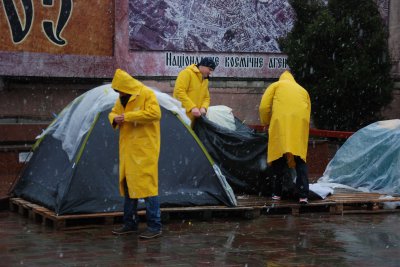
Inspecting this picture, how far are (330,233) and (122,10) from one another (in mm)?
8152

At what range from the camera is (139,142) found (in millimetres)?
8477

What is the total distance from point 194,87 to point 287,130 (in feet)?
5.10

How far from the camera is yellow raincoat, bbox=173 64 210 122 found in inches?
444

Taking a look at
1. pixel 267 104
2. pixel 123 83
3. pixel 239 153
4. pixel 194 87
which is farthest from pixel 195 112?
pixel 123 83

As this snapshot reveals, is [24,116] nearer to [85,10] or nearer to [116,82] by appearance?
[85,10]

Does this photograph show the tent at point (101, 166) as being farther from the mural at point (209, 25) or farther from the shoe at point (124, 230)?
the mural at point (209, 25)

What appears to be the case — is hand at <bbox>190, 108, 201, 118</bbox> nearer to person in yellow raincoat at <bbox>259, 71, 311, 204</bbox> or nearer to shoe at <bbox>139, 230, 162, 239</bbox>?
person in yellow raincoat at <bbox>259, 71, 311, 204</bbox>

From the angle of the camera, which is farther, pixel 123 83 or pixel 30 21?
pixel 30 21

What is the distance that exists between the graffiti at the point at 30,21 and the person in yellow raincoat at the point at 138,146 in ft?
23.0

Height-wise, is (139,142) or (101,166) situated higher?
(139,142)

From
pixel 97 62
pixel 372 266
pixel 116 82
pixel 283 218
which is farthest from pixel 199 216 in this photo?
pixel 97 62

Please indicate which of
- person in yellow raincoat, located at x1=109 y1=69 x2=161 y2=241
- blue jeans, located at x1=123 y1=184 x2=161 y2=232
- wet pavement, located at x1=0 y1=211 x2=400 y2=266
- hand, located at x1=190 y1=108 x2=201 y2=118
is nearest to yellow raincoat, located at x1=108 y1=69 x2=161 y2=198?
person in yellow raincoat, located at x1=109 y1=69 x2=161 y2=241

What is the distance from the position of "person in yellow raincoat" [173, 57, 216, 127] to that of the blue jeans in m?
2.62

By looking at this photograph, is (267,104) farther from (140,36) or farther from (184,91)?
(140,36)
